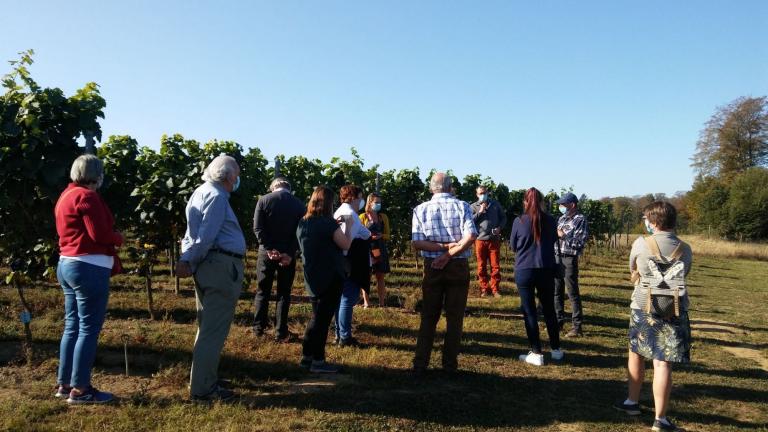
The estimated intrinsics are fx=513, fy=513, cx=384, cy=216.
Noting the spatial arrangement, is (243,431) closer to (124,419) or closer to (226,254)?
(124,419)

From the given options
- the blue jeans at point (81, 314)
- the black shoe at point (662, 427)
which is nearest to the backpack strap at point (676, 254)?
the black shoe at point (662, 427)

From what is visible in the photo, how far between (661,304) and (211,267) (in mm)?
3372

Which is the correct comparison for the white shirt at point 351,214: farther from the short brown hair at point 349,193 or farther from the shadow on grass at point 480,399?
the shadow on grass at point 480,399

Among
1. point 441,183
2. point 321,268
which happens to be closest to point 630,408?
point 441,183

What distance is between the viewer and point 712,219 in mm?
38594

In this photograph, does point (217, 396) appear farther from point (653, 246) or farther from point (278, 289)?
point (653, 246)

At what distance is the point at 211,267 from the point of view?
3848 millimetres

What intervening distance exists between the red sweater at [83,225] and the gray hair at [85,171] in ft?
0.22

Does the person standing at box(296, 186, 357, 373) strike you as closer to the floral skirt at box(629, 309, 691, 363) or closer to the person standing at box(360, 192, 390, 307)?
the floral skirt at box(629, 309, 691, 363)

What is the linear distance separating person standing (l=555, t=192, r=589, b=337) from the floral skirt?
2.84m

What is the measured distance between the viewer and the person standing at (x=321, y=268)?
15.5 ft

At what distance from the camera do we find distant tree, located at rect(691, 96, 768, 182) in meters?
47.2

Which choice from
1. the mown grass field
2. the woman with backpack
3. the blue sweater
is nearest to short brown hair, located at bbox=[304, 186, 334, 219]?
the mown grass field

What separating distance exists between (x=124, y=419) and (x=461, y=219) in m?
3.13
